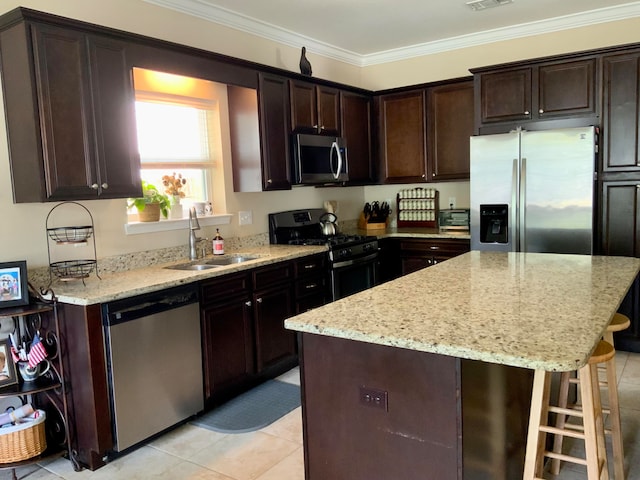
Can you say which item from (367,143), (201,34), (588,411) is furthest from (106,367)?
(367,143)

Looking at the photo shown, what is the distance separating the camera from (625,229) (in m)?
3.99

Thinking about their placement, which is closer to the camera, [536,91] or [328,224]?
[536,91]

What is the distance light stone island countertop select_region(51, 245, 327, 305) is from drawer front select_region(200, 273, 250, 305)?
5 cm

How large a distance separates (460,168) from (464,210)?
1.37 ft

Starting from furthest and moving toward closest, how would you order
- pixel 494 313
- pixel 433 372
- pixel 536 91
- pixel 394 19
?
1. pixel 394 19
2. pixel 536 91
3. pixel 494 313
4. pixel 433 372

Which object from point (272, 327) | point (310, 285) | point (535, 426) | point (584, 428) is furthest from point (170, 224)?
point (584, 428)

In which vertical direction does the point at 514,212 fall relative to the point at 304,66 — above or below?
below

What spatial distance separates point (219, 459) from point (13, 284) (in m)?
1.36

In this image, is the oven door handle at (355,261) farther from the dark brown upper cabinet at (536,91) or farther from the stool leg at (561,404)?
the stool leg at (561,404)

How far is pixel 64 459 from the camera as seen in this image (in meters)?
2.74

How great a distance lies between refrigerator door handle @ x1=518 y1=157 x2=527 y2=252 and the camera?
4051 mm

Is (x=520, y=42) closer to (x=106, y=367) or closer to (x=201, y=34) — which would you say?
(x=201, y=34)

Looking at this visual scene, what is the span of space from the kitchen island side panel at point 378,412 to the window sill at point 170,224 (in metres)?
1.92

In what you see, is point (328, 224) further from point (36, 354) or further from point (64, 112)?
point (36, 354)
